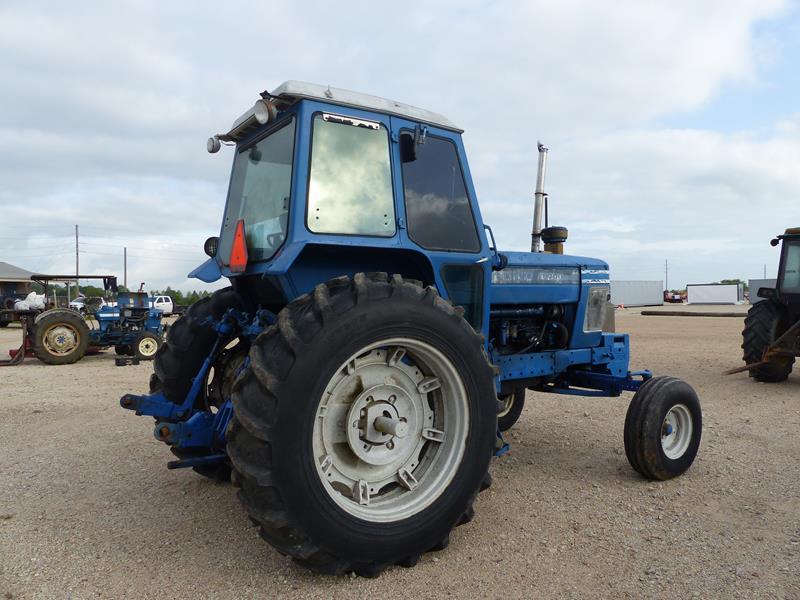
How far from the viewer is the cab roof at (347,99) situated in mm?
3180

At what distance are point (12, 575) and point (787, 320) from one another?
33.4ft

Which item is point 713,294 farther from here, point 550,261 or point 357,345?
point 357,345

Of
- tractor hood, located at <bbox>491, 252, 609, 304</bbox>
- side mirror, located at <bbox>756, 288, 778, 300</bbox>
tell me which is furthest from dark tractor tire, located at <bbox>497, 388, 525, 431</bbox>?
side mirror, located at <bbox>756, 288, 778, 300</bbox>

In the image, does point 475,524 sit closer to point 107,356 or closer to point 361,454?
point 361,454

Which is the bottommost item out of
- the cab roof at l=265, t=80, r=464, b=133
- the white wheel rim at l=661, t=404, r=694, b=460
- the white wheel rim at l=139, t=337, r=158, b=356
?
the white wheel rim at l=139, t=337, r=158, b=356

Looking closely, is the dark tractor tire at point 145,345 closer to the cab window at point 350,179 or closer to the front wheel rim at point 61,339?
the front wheel rim at point 61,339

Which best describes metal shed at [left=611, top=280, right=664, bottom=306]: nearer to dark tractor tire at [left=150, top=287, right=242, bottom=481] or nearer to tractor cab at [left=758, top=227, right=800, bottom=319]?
tractor cab at [left=758, top=227, right=800, bottom=319]

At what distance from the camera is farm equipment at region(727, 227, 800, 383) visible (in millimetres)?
8445

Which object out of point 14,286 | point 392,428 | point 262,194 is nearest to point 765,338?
point 392,428

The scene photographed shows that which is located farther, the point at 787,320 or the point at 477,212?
the point at 787,320

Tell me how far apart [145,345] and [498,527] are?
10.8m

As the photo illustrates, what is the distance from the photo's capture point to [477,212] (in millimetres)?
3895

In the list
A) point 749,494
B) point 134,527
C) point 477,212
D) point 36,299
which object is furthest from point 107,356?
point 749,494

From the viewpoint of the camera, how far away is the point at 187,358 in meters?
3.96
